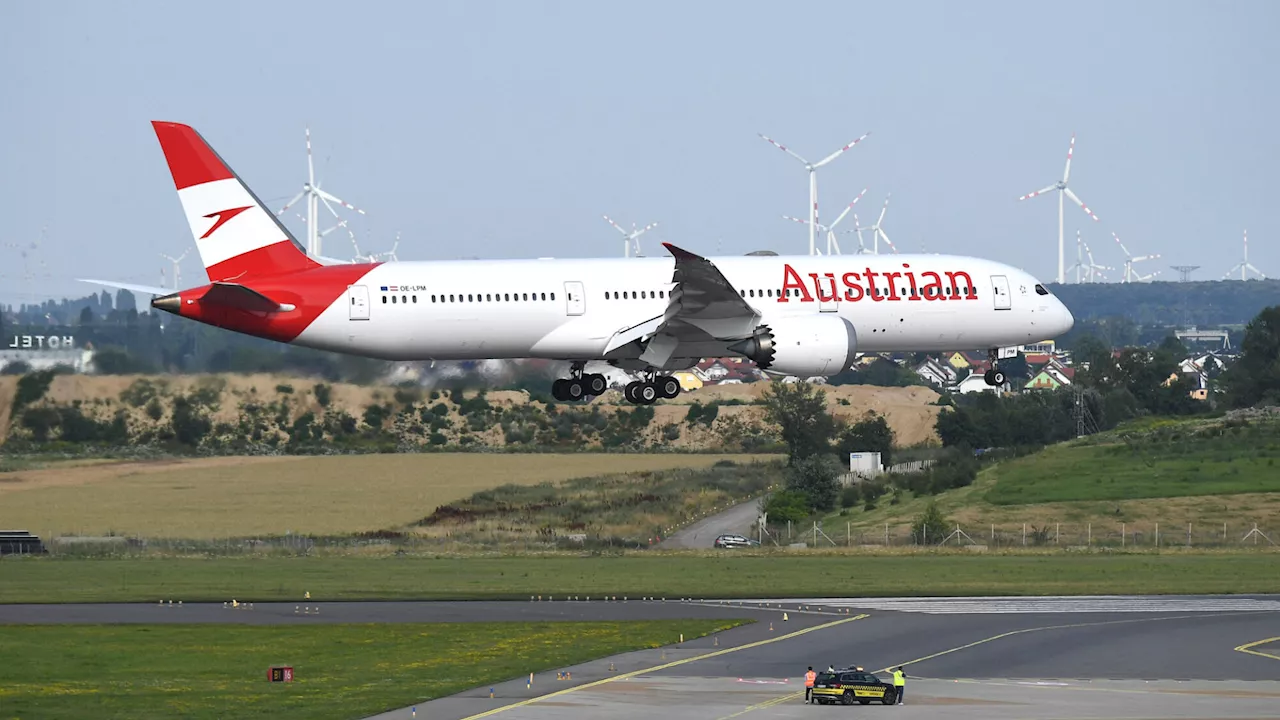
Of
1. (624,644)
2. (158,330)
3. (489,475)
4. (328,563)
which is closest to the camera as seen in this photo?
(624,644)

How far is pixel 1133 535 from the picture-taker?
78.7m

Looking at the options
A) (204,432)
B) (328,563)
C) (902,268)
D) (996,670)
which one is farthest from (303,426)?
(996,670)

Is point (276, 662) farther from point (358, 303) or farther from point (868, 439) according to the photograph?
point (868, 439)

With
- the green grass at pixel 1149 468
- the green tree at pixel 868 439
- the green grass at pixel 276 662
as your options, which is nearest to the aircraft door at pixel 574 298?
the green grass at pixel 276 662

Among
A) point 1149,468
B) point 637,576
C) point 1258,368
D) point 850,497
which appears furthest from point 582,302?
point 1258,368

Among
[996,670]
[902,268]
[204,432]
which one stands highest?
[902,268]

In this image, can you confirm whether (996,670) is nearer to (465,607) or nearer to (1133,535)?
(465,607)

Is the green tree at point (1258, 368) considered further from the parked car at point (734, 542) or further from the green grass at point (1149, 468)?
the parked car at point (734, 542)

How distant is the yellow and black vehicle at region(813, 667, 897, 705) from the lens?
37.1m

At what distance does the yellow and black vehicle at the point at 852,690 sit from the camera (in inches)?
1462

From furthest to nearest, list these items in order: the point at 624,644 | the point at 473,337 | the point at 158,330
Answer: the point at 158,330
the point at 473,337
the point at 624,644

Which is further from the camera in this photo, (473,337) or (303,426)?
(303,426)

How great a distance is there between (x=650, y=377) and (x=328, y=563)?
1482 centimetres

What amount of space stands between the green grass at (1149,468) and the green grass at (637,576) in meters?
13.1
